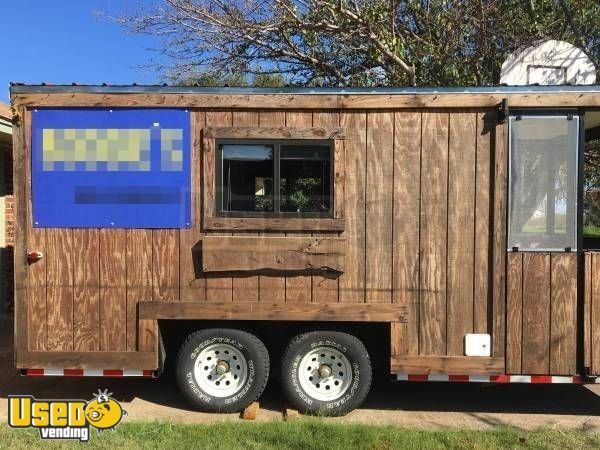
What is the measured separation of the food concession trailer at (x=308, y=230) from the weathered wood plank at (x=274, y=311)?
1cm

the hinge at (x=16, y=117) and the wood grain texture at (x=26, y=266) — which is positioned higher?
the hinge at (x=16, y=117)

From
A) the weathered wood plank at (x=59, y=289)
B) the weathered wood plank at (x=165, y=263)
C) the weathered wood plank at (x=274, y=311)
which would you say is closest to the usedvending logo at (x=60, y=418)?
the weathered wood plank at (x=59, y=289)

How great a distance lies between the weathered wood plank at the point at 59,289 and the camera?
478 centimetres

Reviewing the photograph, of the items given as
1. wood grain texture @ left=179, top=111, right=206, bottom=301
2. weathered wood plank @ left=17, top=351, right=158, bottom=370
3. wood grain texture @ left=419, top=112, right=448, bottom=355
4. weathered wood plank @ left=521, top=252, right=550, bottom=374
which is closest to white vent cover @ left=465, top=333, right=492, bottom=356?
wood grain texture @ left=419, top=112, right=448, bottom=355

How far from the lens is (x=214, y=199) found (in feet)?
15.5

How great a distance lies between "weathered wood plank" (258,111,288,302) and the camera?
15.5 ft

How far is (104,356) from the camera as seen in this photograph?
477 cm

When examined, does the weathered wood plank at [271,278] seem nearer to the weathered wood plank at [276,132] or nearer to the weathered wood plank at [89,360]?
the weathered wood plank at [276,132]

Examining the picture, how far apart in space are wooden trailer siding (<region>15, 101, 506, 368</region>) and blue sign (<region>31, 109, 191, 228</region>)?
12cm

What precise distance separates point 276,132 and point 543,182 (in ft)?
7.49

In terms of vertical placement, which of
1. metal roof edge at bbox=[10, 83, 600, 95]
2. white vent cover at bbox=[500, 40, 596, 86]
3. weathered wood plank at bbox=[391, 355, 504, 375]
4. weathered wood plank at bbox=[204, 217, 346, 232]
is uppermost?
white vent cover at bbox=[500, 40, 596, 86]

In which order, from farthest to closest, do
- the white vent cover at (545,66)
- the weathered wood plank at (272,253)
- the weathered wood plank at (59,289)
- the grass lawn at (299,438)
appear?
1. the white vent cover at (545,66)
2. the weathered wood plank at (59,289)
3. the weathered wood plank at (272,253)
4. the grass lawn at (299,438)

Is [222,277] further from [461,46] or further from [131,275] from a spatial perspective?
[461,46]

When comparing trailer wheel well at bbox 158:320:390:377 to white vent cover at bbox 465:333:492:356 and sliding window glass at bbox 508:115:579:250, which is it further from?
sliding window glass at bbox 508:115:579:250
